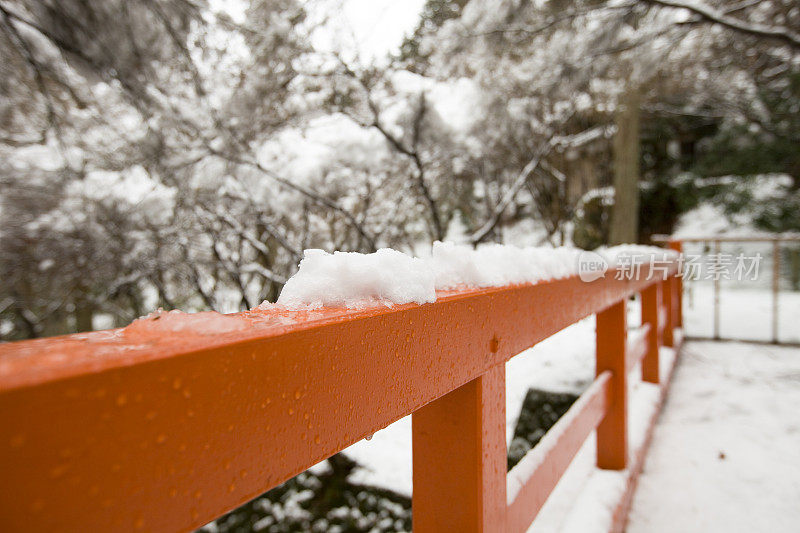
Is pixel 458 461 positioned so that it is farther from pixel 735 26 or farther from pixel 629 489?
pixel 735 26

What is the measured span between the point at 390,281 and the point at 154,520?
0.30 m

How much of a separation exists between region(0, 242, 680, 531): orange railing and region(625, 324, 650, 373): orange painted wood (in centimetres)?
141

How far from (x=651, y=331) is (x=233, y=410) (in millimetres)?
3062

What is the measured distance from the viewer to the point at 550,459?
3.33ft

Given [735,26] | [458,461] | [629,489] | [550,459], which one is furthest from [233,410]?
[735,26]

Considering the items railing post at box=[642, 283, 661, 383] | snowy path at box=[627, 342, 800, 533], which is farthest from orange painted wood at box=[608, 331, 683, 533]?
railing post at box=[642, 283, 661, 383]

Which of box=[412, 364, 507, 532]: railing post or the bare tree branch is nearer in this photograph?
box=[412, 364, 507, 532]: railing post

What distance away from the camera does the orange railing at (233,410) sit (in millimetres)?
200

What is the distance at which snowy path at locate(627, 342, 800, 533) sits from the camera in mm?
1791

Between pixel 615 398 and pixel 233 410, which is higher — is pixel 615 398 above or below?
below

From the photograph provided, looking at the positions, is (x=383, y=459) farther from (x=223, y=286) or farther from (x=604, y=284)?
(x=223, y=286)

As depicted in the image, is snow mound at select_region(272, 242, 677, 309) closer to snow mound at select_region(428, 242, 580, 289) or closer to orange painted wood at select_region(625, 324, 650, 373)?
snow mound at select_region(428, 242, 580, 289)

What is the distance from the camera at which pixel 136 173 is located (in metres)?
4.39

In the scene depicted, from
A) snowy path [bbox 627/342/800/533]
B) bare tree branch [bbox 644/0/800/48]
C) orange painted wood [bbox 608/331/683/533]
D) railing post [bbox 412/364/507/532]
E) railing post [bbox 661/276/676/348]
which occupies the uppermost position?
bare tree branch [bbox 644/0/800/48]
